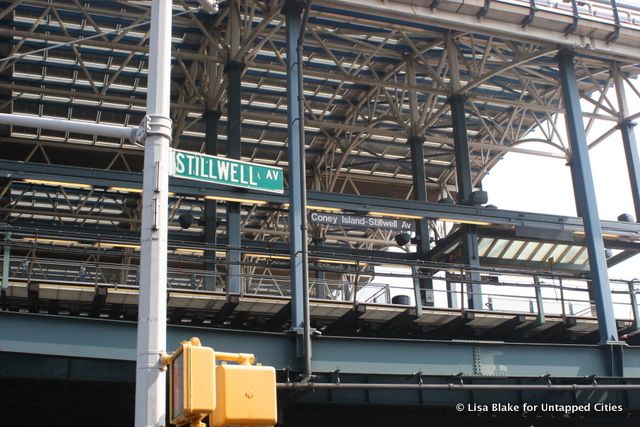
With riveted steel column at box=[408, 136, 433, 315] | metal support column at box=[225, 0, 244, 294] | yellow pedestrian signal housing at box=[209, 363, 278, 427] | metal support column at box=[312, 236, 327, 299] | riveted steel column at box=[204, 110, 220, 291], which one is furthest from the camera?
riveted steel column at box=[408, 136, 433, 315]

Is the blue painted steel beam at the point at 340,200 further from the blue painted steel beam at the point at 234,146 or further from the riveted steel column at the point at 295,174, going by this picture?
the riveted steel column at the point at 295,174

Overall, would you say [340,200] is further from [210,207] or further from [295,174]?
[295,174]

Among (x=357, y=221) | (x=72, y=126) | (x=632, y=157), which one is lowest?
(x=72, y=126)

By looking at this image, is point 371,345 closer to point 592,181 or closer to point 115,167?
point 592,181

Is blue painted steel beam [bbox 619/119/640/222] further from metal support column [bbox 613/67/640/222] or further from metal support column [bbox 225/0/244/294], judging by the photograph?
metal support column [bbox 225/0/244/294]

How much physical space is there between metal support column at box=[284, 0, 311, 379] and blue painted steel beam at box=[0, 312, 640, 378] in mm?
871

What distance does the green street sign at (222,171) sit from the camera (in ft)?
28.3

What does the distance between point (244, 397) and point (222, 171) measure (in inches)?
145

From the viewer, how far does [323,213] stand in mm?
27953

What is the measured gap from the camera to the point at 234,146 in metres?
27.5

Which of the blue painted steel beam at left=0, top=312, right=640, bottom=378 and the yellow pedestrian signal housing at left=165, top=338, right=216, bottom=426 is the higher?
the blue painted steel beam at left=0, top=312, right=640, bottom=378

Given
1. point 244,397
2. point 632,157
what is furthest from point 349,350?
point 632,157

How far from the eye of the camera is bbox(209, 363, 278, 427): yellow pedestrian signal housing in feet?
19.9

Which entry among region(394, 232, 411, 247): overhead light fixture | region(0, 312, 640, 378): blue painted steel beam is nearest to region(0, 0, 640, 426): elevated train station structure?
region(0, 312, 640, 378): blue painted steel beam
